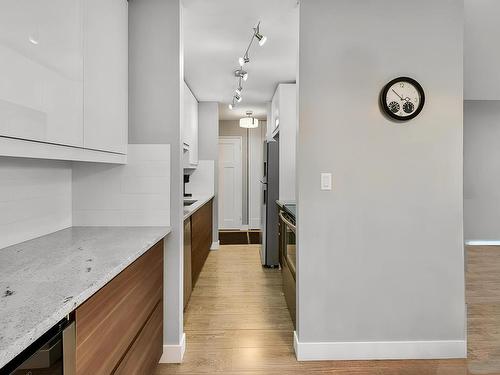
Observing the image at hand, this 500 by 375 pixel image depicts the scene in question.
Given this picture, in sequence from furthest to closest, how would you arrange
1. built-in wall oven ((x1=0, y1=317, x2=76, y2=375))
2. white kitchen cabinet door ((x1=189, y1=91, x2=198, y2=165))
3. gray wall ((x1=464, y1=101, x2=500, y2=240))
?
white kitchen cabinet door ((x1=189, y1=91, x2=198, y2=165))
built-in wall oven ((x1=0, y1=317, x2=76, y2=375))
gray wall ((x1=464, y1=101, x2=500, y2=240))

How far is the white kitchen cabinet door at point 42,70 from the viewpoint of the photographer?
104cm

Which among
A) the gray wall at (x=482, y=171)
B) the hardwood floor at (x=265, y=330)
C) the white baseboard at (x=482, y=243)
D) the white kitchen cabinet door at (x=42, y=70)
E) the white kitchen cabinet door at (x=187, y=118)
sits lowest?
the hardwood floor at (x=265, y=330)

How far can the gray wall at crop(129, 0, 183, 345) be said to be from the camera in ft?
6.98

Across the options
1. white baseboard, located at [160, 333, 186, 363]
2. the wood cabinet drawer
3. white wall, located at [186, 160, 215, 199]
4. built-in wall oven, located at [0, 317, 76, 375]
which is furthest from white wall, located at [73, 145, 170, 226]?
white wall, located at [186, 160, 215, 199]

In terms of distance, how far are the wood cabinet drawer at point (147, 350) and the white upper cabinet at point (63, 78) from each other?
0.88 metres

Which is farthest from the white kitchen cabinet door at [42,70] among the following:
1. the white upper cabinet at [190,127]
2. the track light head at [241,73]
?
the white upper cabinet at [190,127]

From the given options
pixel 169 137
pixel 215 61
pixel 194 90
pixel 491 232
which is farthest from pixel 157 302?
pixel 194 90

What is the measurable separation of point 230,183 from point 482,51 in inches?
275

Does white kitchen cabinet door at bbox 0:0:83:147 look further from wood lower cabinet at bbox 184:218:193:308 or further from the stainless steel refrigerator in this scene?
the stainless steel refrigerator

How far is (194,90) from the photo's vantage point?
4605 mm

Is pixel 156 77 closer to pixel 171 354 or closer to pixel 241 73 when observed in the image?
pixel 241 73

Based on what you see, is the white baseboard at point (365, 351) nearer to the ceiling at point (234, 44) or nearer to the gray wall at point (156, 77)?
the gray wall at point (156, 77)

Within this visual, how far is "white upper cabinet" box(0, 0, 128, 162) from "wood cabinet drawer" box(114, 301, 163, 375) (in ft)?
2.87

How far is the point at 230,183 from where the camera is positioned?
23.8 feet
